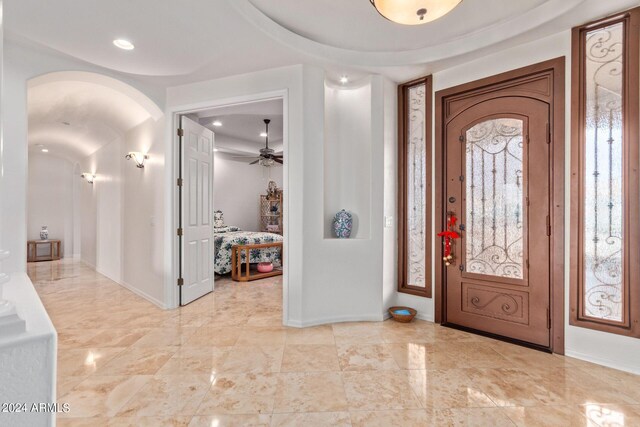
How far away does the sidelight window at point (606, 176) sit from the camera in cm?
230

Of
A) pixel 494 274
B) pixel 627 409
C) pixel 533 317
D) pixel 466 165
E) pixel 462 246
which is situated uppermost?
pixel 466 165

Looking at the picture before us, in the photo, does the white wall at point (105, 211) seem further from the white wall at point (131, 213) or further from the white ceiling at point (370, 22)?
the white ceiling at point (370, 22)

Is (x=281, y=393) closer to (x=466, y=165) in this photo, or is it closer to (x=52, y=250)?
(x=466, y=165)

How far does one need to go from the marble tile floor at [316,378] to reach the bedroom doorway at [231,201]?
36.2 inches

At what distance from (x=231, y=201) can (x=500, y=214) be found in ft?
21.6

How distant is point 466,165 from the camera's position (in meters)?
3.10

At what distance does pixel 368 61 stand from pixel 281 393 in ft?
9.77

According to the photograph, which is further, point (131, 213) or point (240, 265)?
point (240, 265)

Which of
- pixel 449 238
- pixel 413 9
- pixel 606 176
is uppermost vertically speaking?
pixel 413 9

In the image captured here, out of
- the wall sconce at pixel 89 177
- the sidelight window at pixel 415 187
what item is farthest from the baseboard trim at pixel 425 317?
the wall sconce at pixel 89 177

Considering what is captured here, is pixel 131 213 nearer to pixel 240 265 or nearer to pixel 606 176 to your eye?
pixel 240 265

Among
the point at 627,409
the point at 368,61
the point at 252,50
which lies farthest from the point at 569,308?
the point at 252,50

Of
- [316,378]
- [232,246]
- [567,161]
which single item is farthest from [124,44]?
[567,161]

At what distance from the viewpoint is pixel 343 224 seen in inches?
133
